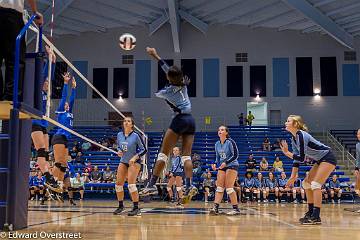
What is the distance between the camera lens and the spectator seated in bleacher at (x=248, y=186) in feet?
53.7

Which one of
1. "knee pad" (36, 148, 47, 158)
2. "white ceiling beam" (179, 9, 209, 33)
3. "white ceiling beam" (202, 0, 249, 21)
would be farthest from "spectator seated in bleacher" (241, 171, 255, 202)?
"knee pad" (36, 148, 47, 158)

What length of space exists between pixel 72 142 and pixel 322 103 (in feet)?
45.7

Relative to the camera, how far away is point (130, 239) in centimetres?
466

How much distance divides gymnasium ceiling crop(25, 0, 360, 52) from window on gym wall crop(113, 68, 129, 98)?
2645 millimetres

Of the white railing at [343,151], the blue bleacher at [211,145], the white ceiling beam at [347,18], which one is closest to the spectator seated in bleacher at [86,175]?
the blue bleacher at [211,145]

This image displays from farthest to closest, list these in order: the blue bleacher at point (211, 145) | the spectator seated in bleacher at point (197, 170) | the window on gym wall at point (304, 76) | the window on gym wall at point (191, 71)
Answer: the window on gym wall at point (191, 71)
the window on gym wall at point (304, 76)
the blue bleacher at point (211, 145)
the spectator seated in bleacher at point (197, 170)

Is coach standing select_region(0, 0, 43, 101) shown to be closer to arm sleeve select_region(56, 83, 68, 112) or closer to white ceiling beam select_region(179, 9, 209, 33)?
arm sleeve select_region(56, 83, 68, 112)

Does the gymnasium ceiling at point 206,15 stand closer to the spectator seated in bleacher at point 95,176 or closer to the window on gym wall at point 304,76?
the window on gym wall at point 304,76

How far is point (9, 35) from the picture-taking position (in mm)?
4785

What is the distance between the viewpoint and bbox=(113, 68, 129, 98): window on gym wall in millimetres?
25148

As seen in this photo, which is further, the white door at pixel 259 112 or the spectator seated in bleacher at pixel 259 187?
the white door at pixel 259 112

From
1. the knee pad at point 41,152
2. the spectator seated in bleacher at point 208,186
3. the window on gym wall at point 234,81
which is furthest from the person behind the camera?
the window on gym wall at point 234,81

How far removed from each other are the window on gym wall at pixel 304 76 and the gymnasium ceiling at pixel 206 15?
1688 mm

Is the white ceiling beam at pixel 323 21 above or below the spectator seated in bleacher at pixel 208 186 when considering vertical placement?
above
